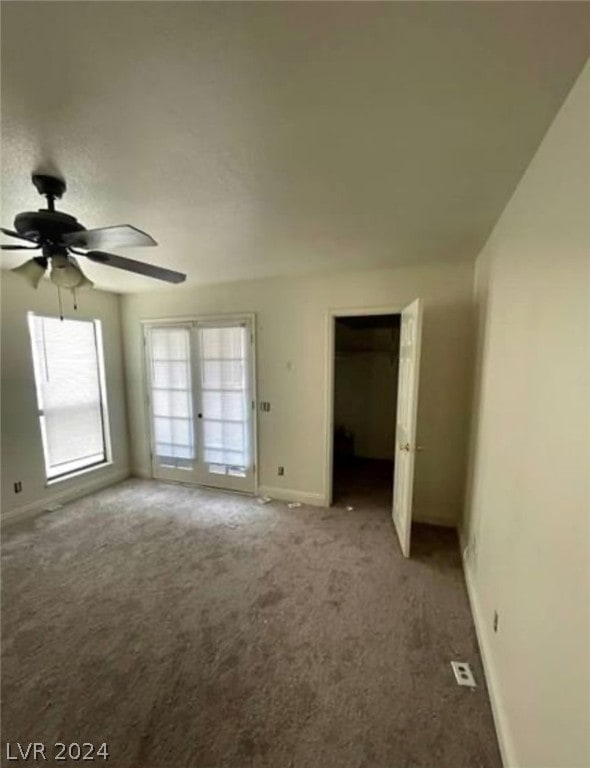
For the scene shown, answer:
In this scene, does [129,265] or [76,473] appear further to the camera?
[76,473]

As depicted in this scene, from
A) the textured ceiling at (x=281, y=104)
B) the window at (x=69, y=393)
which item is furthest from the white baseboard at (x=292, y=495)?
the textured ceiling at (x=281, y=104)

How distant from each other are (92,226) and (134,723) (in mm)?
2657

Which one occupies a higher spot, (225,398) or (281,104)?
(281,104)

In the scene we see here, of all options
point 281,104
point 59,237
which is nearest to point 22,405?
point 59,237

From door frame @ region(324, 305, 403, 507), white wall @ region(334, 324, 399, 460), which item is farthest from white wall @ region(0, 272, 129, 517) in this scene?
white wall @ region(334, 324, 399, 460)

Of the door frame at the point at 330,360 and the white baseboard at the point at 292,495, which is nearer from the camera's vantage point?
the door frame at the point at 330,360

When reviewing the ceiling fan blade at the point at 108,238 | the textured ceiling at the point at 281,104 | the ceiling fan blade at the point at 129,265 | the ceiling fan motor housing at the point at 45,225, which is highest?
the textured ceiling at the point at 281,104

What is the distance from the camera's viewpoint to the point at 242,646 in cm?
191

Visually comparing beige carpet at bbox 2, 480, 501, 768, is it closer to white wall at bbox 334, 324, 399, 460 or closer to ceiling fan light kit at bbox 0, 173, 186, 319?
ceiling fan light kit at bbox 0, 173, 186, 319

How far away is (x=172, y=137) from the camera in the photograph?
51.1 inches

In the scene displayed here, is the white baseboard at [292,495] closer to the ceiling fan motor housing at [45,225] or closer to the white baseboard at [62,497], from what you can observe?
the white baseboard at [62,497]

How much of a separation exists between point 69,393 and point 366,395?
13.1ft

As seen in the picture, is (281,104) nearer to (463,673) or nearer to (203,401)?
(463,673)

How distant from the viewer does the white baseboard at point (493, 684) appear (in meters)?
1.32
